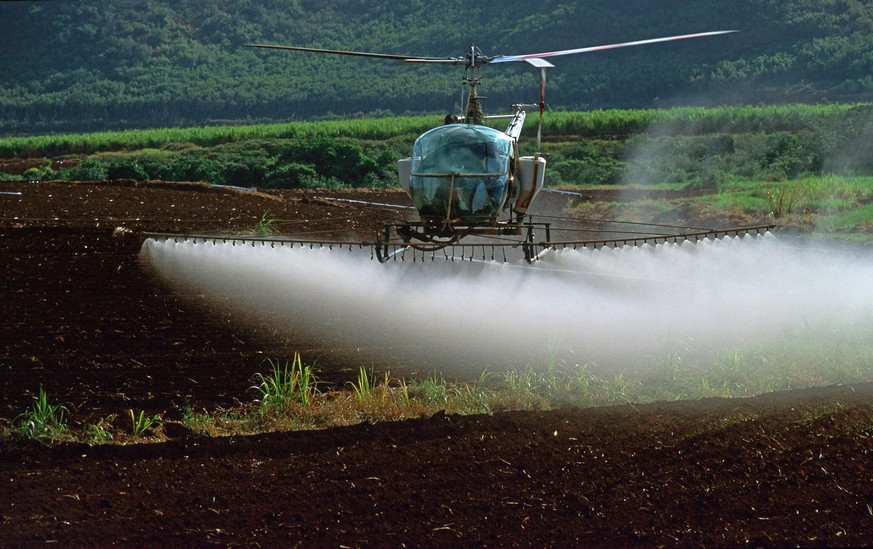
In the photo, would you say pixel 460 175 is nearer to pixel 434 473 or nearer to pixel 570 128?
pixel 434 473

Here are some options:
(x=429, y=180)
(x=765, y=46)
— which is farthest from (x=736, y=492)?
(x=765, y=46)

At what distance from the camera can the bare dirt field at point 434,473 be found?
9.74 meters

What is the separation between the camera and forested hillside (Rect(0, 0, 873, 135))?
80.7m

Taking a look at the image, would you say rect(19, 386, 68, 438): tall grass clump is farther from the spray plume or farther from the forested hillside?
the forested hillside

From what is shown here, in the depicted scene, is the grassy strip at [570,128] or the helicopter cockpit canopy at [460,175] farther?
the grassy strip at [570,128]

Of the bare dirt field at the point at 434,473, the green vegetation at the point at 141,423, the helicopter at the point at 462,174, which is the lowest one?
the green vegetation at the point at 141,423

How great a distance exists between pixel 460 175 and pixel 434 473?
4.79 metres

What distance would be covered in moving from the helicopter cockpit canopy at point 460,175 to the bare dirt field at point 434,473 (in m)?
2.97

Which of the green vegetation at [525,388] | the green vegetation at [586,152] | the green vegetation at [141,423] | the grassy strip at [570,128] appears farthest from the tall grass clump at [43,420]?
the grassy strip at [570,128]

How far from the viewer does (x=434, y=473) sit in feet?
36.5

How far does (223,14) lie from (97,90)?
1683 centimetres

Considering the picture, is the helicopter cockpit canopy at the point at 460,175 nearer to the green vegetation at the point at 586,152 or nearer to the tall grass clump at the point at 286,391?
the tall grass clump at the point at 286,391

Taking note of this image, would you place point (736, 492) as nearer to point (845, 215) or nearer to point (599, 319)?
point (599, 319)

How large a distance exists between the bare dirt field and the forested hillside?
62803mm
